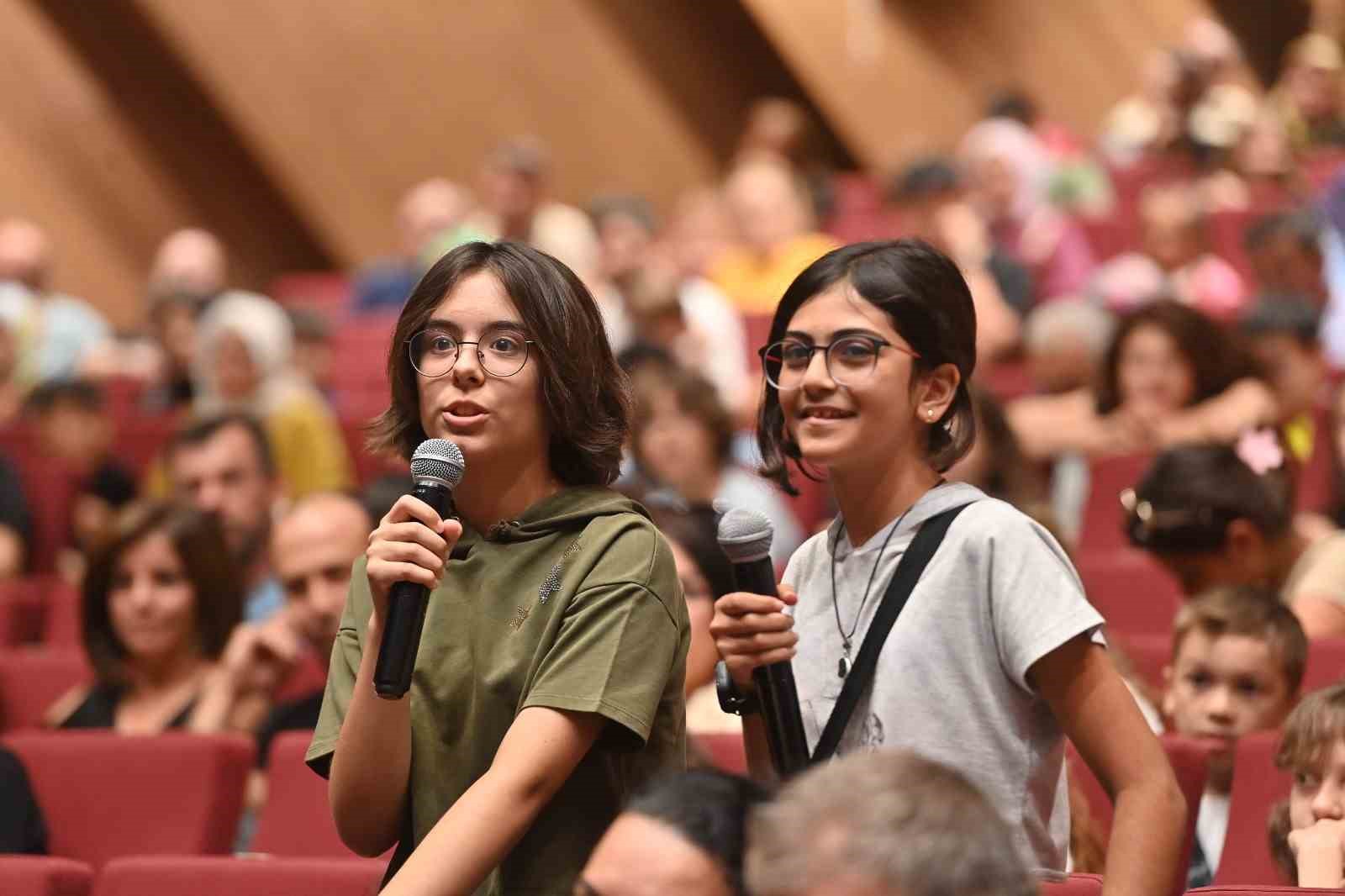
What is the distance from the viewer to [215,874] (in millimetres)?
1397

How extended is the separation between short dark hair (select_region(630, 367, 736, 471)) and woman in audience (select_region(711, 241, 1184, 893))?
1580 mm

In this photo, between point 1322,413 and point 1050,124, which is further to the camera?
point 1050,124

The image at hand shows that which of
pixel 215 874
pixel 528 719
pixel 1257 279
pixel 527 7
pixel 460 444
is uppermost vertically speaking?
pixel 527 7

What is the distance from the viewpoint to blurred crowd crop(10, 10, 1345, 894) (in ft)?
6.71

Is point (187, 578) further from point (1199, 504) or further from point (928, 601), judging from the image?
point (928, 601)

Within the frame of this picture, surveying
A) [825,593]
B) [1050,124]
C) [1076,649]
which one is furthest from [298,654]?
[1050,124]

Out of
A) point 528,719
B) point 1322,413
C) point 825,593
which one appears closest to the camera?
point 528,719

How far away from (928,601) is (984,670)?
49mm

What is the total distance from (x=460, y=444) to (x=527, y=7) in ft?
16.6

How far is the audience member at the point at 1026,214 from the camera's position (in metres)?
4.70

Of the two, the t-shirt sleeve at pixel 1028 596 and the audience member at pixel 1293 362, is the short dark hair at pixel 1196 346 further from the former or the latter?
the t-shirt sleeve at pixel 1028 596

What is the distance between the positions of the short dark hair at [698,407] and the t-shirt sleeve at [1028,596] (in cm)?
167

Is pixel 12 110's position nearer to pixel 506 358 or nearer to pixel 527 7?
pixel 527 7

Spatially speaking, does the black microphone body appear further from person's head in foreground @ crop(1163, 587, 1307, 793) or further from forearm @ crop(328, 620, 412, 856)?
person's head in foreground @ crop(1163, 587, 1307, 793)
